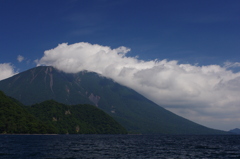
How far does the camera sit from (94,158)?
2655 inches

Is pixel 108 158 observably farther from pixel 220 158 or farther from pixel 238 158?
pixel 238 158

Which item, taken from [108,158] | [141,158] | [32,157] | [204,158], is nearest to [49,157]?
[32,157]

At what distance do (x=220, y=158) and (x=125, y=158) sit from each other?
2889cm

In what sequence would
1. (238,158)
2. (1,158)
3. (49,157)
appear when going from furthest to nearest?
1. (238,158)
2. (49,157)
3. (1,158)

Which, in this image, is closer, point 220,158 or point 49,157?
point 49,157

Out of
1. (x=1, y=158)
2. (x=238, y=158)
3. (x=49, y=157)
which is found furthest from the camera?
(x=238, y=158)

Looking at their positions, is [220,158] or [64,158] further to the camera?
[220,158]

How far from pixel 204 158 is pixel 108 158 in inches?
1108

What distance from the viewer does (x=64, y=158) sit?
66.1 meters

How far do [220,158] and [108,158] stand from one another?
33681 millimetres

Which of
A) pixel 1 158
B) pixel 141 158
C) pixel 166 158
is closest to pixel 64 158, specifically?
pixel 1 158

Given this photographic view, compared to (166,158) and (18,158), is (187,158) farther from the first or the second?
(18,158)

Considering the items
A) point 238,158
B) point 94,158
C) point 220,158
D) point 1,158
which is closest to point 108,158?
point 94,158

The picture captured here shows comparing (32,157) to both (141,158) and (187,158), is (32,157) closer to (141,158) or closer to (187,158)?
(141,158)
